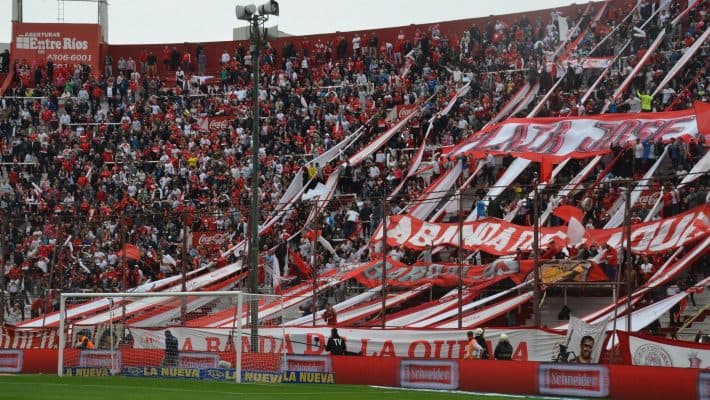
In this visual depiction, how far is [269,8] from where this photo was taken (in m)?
30.1

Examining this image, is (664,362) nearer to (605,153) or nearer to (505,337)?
(505,337)

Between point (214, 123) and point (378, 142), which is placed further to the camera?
point (214, 123)

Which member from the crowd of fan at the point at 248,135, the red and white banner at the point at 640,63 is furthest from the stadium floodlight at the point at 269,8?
the red and white banner at the point at 640,63

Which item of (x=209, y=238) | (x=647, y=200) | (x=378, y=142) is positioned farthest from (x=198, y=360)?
(x=378, y=142)

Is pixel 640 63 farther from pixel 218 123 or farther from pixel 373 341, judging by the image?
pixel 218 123

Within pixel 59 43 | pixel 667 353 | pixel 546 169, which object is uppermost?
pixel 59 43

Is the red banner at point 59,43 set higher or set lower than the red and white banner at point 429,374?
higher

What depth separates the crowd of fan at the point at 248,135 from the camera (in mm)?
40625

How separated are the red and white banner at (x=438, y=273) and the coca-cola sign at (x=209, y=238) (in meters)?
8.62

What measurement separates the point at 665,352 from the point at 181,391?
956cm

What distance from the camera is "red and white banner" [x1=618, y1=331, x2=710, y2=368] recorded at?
24.0 meters

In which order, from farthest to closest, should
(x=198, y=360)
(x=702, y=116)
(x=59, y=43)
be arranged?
(x=59, y=43), (x=702, y=116), (x=198, y=360)

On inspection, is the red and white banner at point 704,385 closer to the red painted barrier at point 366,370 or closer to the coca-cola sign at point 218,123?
the red painted barrier at point 366,370

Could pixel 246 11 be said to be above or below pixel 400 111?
below
